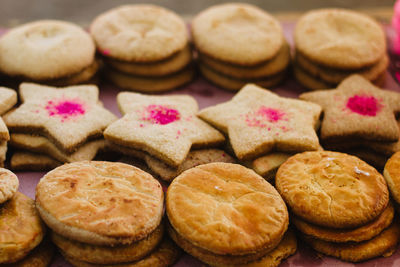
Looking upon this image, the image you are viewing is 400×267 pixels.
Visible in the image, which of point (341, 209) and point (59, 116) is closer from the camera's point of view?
point (341, 209)

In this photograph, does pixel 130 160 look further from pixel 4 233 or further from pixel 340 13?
pixel 340 13

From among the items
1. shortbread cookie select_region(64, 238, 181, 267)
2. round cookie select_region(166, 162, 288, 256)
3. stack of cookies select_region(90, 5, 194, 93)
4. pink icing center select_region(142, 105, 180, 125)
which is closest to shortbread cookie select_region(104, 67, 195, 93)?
stack of cookies select_region(90, 5, 194, 93)

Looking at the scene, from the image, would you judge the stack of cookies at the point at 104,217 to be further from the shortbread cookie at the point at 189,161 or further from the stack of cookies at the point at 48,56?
the stack of cookies at the point at 48,56

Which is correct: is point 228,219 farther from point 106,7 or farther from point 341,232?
point 106,7

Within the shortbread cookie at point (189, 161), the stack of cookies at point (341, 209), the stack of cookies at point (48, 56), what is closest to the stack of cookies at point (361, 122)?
the stack of cookies at point (341, 209)

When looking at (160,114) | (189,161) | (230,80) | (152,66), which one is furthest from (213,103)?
(189,161)

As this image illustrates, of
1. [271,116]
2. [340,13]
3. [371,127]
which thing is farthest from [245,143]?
[340,13]

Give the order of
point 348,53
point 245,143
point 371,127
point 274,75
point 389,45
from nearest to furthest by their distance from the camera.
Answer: point 245,143
point 371,127
point 348,53
point 274,75
point 389,45
